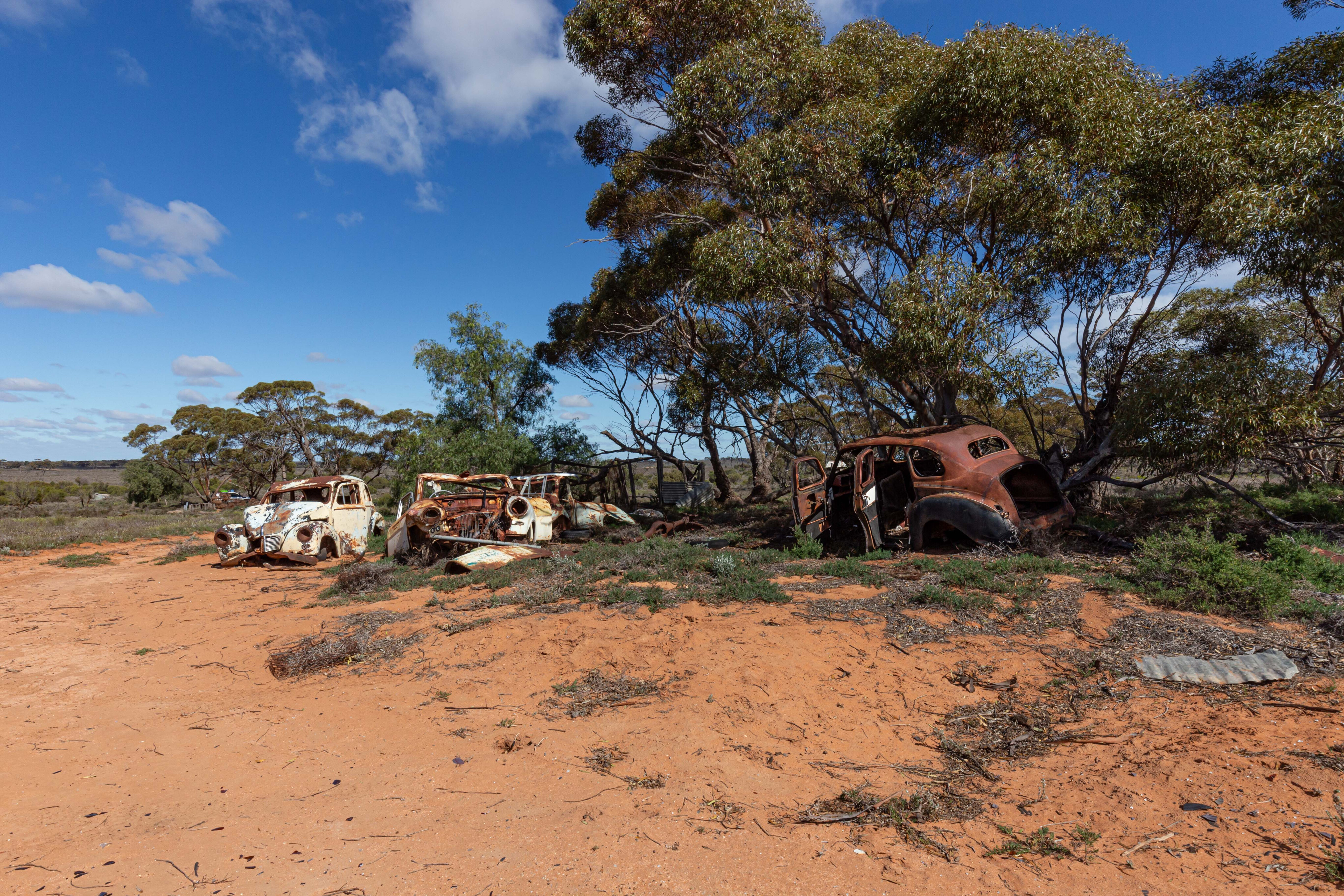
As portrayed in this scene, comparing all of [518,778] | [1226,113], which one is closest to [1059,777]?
[518,778]

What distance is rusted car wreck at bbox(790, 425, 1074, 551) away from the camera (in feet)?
25.3

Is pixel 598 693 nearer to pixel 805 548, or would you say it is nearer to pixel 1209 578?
pixel 805 548

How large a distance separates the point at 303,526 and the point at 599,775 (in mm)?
10391

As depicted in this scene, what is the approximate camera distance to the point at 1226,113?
28.9 ft

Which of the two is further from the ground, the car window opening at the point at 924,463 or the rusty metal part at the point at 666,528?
the car window opening at the point at 924,463

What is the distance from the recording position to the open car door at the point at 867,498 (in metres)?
8.57

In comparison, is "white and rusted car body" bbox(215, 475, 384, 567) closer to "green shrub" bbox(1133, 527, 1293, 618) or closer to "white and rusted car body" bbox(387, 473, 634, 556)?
"white and rusted car body" bbox(387, 473, 634, 556)

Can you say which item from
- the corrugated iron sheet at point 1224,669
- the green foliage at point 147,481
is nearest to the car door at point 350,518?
the corrugated iron sheet at point 1224,669

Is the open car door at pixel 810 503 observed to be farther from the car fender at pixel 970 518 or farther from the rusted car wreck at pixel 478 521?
the rusted car wreck at pixel 478 521

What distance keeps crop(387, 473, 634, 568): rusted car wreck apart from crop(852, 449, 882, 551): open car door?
531 centimetres

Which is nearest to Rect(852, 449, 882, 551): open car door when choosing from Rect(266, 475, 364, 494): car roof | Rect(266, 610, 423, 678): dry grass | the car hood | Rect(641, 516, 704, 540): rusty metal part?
Rect(641, 516, 704, 540): rusty metal part

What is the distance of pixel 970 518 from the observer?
25.4ft

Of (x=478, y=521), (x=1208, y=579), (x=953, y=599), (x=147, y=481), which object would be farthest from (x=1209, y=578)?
(x=147, y=481)

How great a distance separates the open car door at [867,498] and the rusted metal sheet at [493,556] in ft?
16.7
